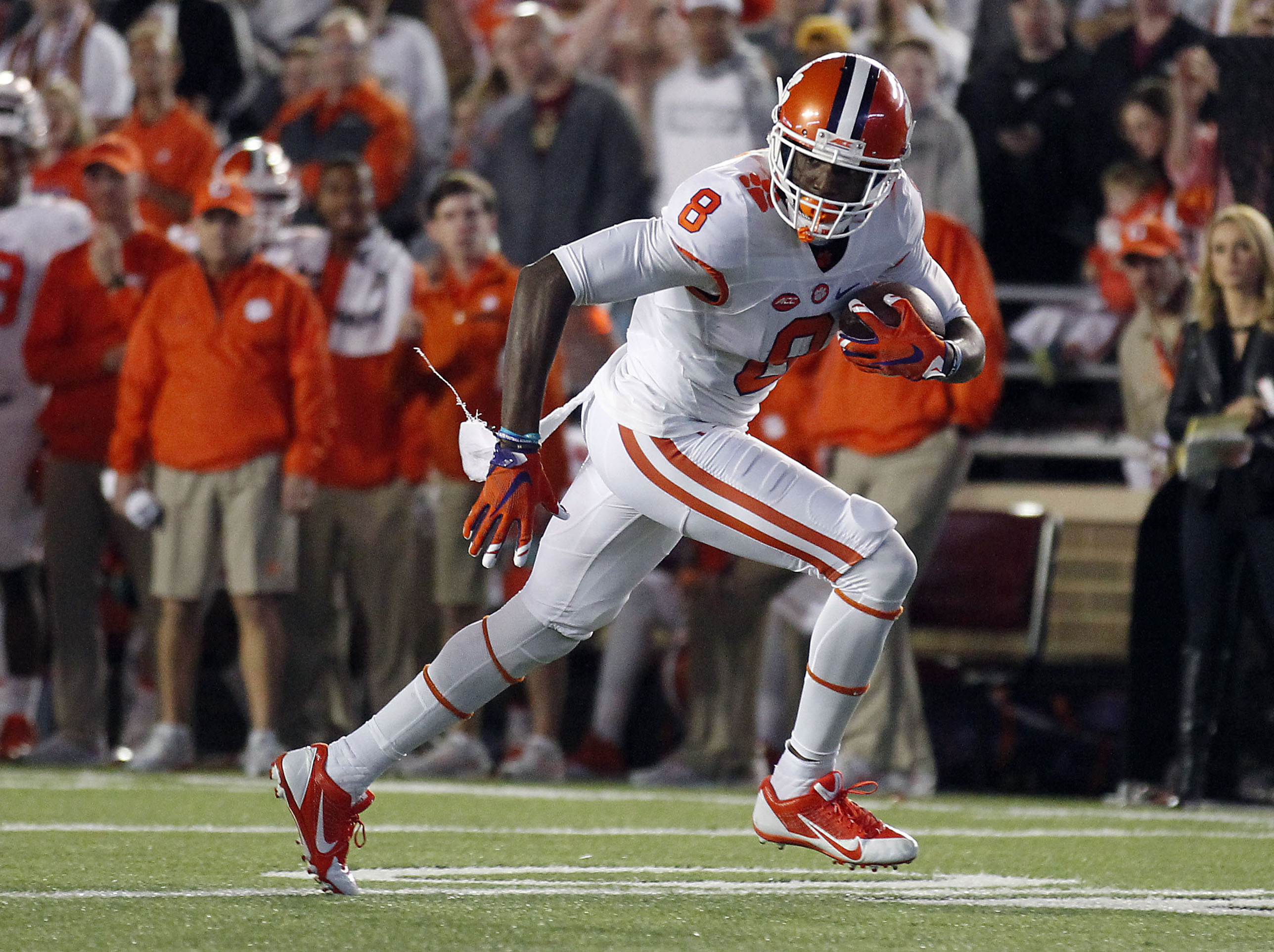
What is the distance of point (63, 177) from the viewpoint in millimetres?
8070

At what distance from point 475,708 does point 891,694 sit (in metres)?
2.76

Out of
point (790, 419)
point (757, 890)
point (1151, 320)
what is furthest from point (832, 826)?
point (1151, 320)

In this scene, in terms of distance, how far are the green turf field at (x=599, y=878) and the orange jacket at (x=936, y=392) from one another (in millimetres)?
1171

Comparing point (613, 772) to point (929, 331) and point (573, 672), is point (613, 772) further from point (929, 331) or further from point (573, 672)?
point (929, 331)

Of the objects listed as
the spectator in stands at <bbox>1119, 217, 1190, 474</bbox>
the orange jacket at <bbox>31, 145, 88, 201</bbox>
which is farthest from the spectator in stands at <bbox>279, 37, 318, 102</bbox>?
the spectator in stands at <bbox>1119, 217, 1190, 474</bbox>

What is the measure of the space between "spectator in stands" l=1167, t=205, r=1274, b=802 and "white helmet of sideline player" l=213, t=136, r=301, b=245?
3143mm

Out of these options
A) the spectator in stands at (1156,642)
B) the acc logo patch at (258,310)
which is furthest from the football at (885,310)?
the acc logo patch at (258,310)

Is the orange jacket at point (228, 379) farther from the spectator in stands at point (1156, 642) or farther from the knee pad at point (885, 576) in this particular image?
the knee pad at point (885, 576)

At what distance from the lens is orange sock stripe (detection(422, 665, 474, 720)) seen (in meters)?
3.82

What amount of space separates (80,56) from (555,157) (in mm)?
2455

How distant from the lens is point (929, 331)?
3.72 metres

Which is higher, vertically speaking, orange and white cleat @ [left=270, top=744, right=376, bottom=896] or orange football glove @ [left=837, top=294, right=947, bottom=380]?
orange football glove @ [left=837, top=294, right=947, bottom=380]

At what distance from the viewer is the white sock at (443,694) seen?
3.81 m

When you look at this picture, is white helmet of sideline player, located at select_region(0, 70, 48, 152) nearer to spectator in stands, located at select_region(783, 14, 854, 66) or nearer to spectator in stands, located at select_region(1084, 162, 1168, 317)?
spectator in stands, located at select_region(783, 14, 854, 66)
